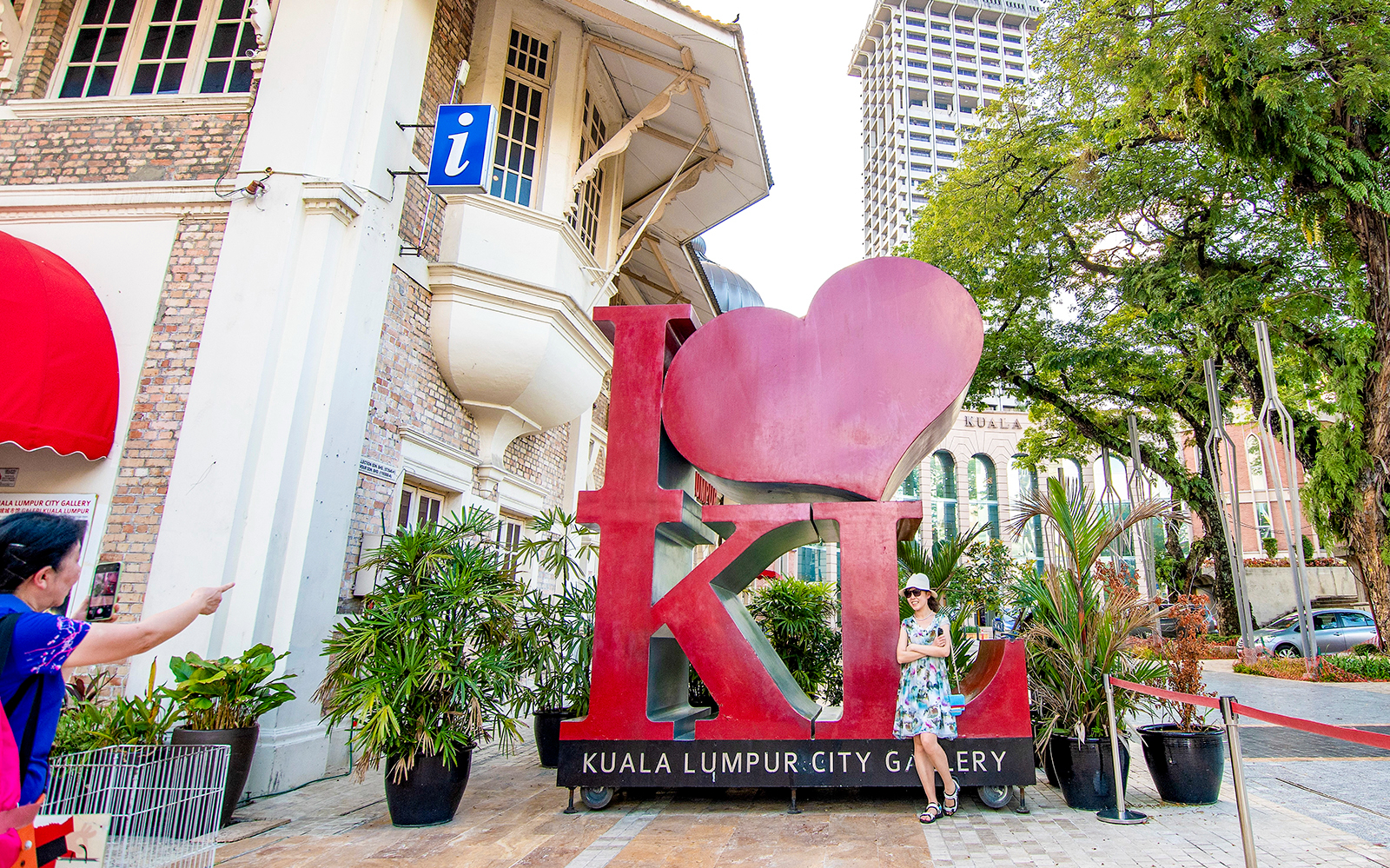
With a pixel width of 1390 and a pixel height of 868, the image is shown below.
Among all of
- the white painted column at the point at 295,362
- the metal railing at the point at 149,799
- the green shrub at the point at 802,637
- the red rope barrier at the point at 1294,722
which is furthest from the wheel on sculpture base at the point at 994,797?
the white painted column at the point at 295,362

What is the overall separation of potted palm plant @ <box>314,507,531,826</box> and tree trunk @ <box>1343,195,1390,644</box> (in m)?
14.3

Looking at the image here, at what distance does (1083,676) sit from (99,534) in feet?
25.3

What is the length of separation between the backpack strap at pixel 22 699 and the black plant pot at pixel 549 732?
4949mm

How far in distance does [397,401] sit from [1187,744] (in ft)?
23.5

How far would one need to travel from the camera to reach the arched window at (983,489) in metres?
43.0

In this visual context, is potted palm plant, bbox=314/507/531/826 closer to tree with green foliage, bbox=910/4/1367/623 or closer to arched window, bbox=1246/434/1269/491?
tree with green foliage, bbox=910/4/1367/623

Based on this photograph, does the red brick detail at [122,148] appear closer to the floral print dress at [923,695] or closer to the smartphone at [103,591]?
the smartphone at [103,591]

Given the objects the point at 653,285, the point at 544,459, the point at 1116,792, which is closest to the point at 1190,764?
the point at 1116,792

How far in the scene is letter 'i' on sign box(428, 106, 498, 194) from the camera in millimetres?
6992

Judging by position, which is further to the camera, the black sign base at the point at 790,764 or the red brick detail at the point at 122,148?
the red brick detail at the point at 122,148

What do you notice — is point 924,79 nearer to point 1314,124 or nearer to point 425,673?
point 1314,124

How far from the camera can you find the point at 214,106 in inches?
283

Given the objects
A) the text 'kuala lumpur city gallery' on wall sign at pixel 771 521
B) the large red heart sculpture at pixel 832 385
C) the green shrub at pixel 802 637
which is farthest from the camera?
the green shrub at pixel 802 637

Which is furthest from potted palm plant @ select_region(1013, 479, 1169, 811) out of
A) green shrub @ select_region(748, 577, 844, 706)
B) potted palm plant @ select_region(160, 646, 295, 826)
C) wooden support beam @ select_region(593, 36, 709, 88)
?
wooden support beam @ select_region(593, 36, 709, 88)
